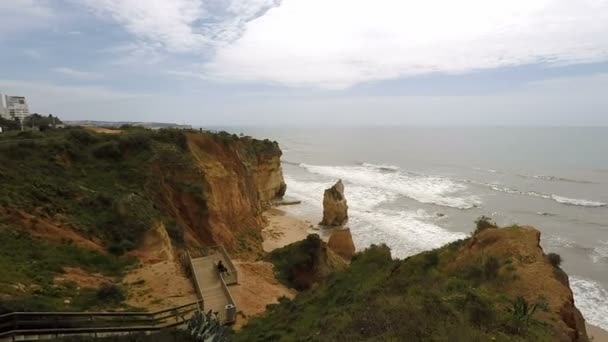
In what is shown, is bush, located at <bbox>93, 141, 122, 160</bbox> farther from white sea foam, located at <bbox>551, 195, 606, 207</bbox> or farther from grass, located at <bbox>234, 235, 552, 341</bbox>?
white sea foam, located at <bbox>551, 195, 606, 207</bbox>

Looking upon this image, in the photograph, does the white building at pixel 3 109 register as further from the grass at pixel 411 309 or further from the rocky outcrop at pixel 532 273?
the rocky outcrop at pixel 532 273

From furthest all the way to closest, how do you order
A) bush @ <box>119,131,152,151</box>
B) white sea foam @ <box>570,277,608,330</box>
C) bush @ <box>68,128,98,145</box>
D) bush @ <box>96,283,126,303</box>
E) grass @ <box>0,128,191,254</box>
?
bush @ <box>119,131,152,151</box>, bush @ <box>68,128,98,145</box>, white sea foam @ <box>570,277,608,330</box>, grass @ <box>0,128,191,254</box>, bush @ <box>96,283,126,303</box>

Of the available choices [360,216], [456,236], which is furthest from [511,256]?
[360,216]

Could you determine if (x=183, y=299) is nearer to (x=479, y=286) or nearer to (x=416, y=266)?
(x=416, y=266)

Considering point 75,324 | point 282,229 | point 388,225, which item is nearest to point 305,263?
point 282,229

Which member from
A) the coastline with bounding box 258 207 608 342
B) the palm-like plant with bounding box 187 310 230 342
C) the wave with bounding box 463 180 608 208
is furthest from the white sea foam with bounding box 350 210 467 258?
the palm-like plant with bounding box 187 310 230 342

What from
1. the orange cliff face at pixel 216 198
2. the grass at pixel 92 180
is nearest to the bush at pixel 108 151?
the grass at pixel 92 180

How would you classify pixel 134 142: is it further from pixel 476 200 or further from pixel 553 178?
pixel 553 178
